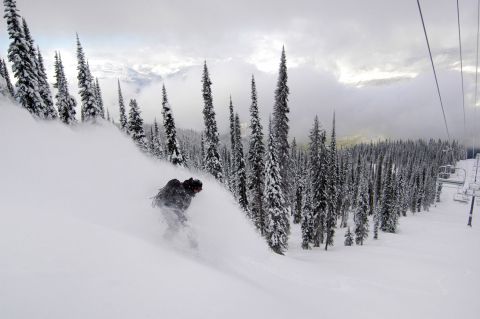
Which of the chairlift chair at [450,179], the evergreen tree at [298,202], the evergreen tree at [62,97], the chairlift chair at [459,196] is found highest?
the evergreen tree at [62,97]

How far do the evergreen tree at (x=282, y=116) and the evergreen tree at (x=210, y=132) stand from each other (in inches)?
313

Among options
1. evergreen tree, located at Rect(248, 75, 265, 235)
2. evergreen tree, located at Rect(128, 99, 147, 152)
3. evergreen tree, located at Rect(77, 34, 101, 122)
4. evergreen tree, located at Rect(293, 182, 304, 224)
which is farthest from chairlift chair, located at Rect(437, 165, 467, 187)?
evergreen tree, located at Rect(77, 34, 101, 122)

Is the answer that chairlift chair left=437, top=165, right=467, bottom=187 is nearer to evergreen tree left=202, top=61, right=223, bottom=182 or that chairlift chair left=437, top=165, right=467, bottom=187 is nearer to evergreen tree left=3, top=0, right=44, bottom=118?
evergreen tree left=202, top=61, right=223, bottom=182

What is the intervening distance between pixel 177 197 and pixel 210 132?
25.5 m

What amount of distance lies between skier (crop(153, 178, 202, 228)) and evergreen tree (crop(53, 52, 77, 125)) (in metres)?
39.2

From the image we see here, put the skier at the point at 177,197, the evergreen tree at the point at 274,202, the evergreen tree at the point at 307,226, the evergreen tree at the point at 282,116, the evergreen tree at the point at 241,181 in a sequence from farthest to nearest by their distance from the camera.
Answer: the evergreen tree at the point at 307,226 < the evergreen tree at the point at 241,181 < the evergreen tree at the point at 282,116 < the evergreen tree at the point at 274,202 < the skier at the point at 177,197

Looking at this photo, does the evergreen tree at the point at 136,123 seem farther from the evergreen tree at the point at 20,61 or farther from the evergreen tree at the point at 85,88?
the evergreen tree at the point at 20,61

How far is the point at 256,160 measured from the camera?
31.3m

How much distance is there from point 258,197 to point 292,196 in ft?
168

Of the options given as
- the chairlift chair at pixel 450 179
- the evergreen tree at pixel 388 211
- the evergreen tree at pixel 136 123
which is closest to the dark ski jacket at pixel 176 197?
the evergreen tree at pixel 136 123

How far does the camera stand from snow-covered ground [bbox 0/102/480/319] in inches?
165

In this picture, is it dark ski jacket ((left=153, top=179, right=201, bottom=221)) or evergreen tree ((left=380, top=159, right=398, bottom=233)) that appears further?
evergreen tree ((left=380, top=159, right=398, bottom=233))

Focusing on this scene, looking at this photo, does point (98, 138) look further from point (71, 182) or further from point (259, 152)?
point (259, 152)

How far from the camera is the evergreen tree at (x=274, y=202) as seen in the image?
2842 centimetres
